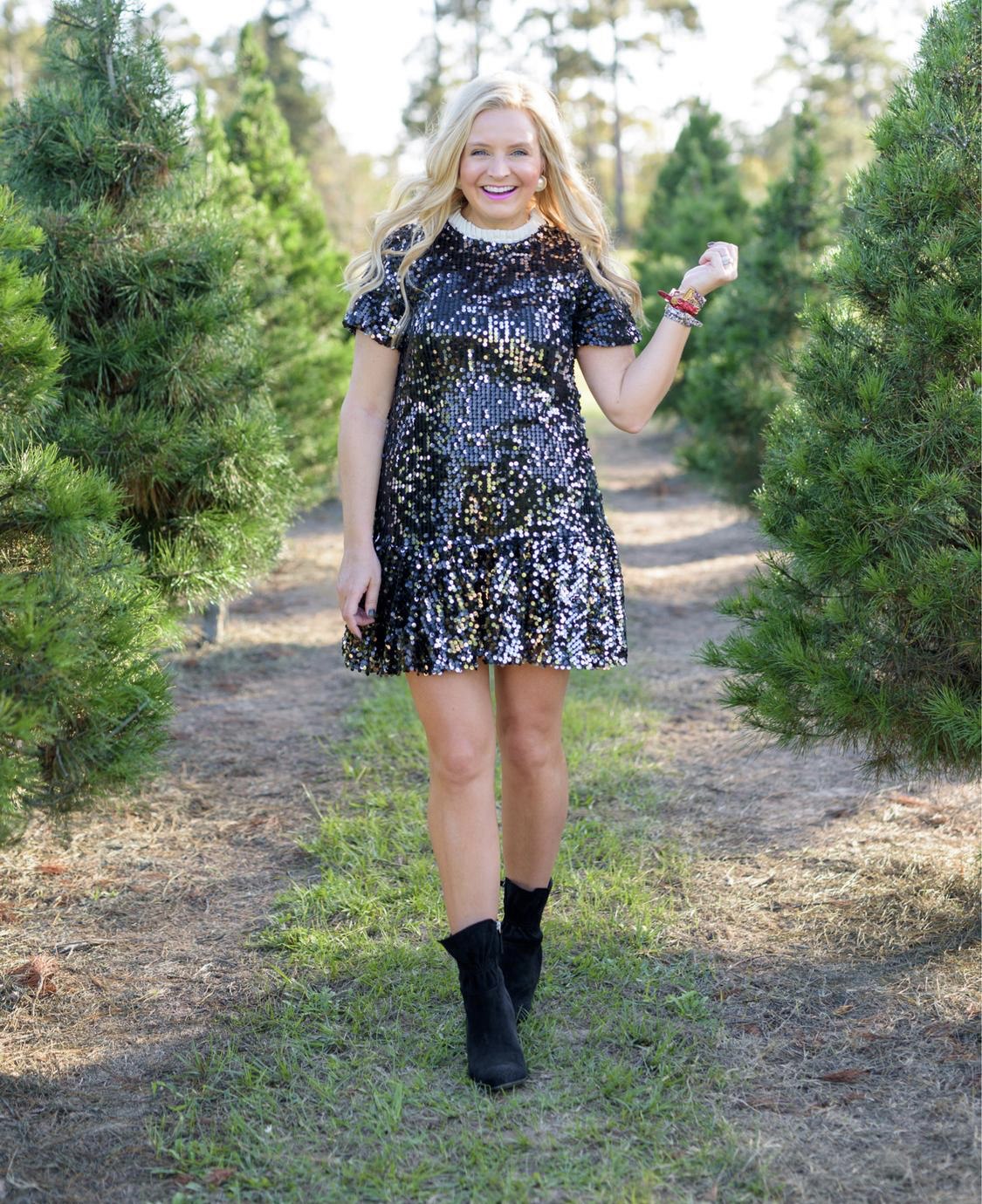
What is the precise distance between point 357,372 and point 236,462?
55.4 inches

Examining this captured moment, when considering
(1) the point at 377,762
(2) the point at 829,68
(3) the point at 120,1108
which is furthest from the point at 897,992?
(2) the point at 829,68

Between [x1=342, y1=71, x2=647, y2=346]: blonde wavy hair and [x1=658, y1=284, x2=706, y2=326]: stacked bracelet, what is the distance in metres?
0.15

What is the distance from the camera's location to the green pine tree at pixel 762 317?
23.2 feet

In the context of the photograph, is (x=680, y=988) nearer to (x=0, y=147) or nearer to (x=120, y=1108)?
(x=120, y=1108)

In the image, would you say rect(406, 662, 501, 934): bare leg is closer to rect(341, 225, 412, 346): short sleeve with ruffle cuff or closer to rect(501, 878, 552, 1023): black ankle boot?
rect(501, 878, 552, 1023): black ankle boot

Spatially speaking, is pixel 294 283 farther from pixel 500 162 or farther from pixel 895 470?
pixel 895 470

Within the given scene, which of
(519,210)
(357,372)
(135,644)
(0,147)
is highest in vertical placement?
(0,147)

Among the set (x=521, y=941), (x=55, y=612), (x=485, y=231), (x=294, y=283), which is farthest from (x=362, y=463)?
(x=294, y=283)

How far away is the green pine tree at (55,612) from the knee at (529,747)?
758 millimetres

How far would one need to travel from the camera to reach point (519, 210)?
2.56 meters

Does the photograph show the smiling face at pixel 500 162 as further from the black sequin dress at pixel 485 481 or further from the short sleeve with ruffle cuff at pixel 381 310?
the short sleeve with ruffle cuff at pixel 381 310

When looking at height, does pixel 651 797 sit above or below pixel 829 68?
below

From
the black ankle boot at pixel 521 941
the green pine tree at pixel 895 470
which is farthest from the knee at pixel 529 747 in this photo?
the green pine tree at pixel 895 470

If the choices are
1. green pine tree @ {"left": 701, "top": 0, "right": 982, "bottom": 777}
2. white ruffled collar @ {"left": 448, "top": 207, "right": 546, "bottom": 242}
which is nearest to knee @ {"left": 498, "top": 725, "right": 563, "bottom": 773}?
green pine tree @ {"left": 701, "top": 0, "right": 982, "bottom": 777}
